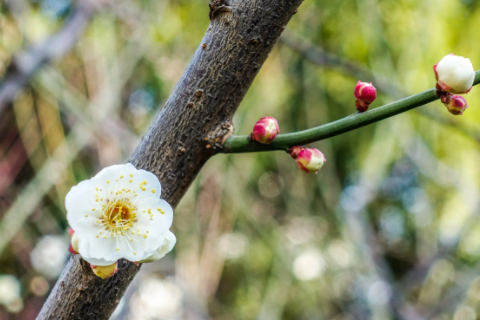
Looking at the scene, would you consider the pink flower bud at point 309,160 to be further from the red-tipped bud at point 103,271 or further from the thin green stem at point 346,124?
the red-tipped bud at point 103,271

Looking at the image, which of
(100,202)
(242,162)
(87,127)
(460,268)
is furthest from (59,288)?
(460,268)

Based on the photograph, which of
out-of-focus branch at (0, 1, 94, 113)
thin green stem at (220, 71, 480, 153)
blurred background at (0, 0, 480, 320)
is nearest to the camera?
thin green stem at (220, 71, 480, 153)

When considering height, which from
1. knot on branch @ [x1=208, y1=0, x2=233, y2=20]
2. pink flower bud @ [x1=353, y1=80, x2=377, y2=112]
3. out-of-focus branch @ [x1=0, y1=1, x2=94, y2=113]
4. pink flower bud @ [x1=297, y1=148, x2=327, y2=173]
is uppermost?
knot on branch @ [x1=208, y1=0, x2=233, y2=20]

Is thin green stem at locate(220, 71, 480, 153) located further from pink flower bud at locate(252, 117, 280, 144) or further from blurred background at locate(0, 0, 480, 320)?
blurred background at locate(0, 0, 480, 320)

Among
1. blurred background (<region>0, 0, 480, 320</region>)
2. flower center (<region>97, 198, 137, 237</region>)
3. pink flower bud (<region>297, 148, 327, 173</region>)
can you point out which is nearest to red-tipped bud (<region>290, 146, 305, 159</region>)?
pink flower bud (<region>297, 148, 327, 173</region>)

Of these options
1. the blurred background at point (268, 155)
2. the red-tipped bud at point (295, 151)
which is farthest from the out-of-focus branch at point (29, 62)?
the red-tipped bud at point (295, 151)
